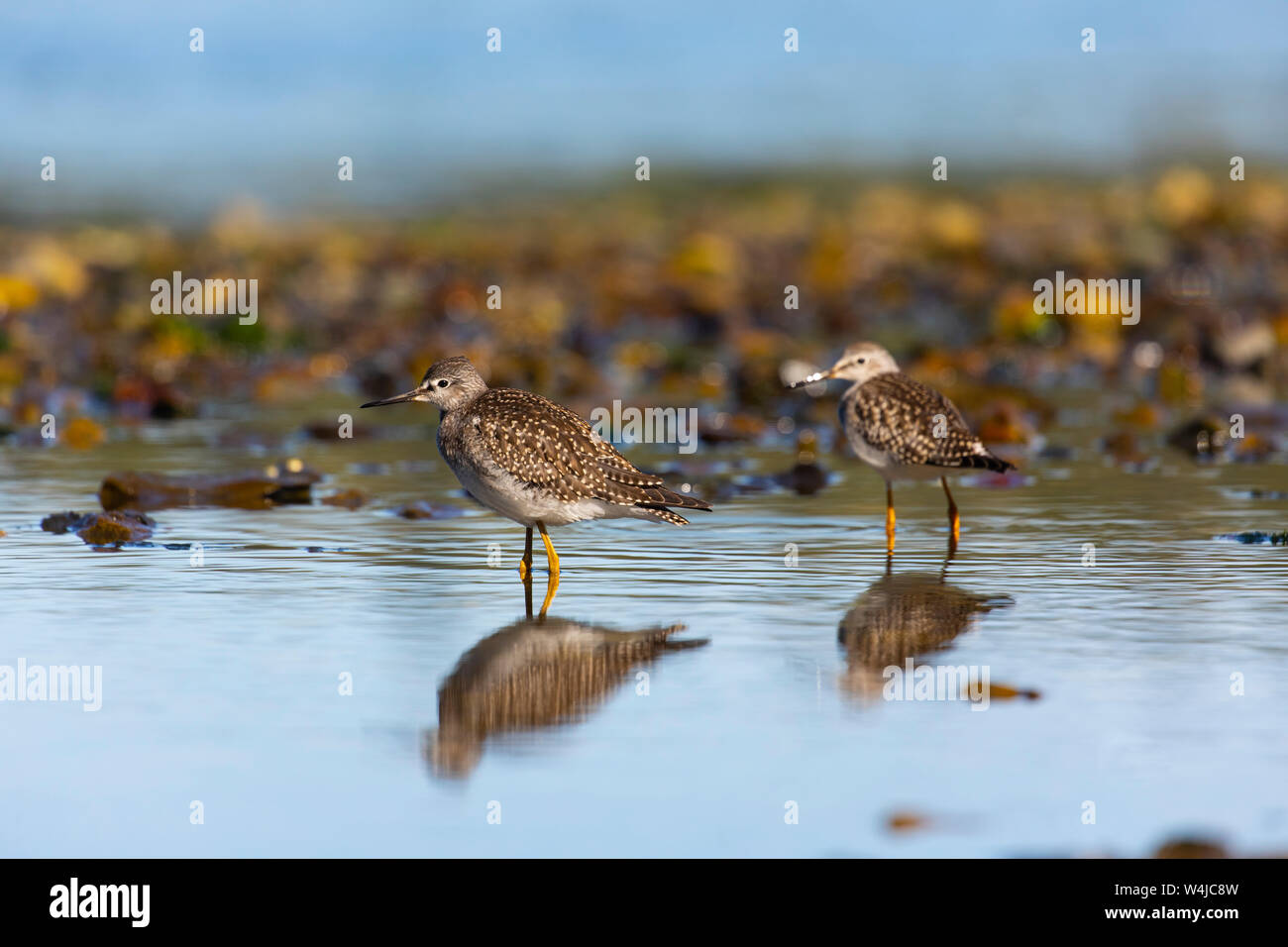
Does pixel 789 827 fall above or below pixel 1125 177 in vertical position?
below

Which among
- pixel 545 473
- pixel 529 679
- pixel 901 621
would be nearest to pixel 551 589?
pixel 545 473

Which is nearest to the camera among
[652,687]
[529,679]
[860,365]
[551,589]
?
[652,687]

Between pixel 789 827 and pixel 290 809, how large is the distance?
6.09ft

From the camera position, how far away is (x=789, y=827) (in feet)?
21.9

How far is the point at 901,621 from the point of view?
409 inches

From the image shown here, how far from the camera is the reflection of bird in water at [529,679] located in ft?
26.0

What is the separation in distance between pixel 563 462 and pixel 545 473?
153mm

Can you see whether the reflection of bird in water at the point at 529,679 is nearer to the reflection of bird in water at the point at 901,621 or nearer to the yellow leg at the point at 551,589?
the yellow leg at the point at 551,589

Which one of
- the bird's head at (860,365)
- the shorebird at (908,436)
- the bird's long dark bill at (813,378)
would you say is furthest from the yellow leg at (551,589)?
the bird's head at (860,365)

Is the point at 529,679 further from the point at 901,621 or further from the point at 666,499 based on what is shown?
the point at 666,499

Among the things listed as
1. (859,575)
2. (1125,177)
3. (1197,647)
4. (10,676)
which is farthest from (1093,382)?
(1125,177)

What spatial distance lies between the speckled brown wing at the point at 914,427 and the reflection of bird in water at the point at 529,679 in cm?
415
